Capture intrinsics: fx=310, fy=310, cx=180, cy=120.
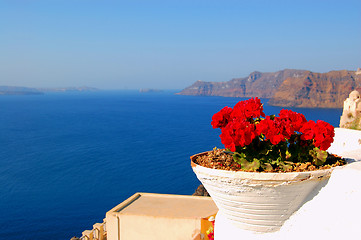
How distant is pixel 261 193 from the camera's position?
439 cm

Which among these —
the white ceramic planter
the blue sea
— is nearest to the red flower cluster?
the white ceramic planter

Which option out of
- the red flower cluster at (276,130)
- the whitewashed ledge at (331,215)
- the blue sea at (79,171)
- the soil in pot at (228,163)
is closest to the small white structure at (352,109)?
the soil in pot at (228,163)

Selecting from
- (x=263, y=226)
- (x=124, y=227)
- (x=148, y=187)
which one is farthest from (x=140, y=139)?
(x=263, y=226)

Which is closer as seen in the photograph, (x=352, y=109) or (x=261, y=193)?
(x=261, y=193)

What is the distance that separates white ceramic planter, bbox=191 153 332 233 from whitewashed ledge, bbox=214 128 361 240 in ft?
0.30

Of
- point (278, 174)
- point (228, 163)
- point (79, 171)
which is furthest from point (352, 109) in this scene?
point (79, 171)

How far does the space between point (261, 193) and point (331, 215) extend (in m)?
0.97

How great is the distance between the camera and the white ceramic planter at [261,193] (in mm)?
4293

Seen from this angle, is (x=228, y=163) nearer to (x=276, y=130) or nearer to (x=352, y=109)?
(x=276, y=130)

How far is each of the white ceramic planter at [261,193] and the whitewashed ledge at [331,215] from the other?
0.30 feet

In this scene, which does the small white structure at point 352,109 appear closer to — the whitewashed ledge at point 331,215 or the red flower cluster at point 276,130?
the red flower cluster at point 276,130

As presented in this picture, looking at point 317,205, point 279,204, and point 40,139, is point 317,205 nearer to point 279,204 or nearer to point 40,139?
point 279,204

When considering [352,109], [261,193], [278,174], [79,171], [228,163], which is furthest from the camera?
[79,171]

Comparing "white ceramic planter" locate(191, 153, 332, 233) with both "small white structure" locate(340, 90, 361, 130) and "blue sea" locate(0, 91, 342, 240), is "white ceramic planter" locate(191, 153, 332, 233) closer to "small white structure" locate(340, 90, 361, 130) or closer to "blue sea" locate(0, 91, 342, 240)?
"small white structure" locate(340, 90, 361, 130)
